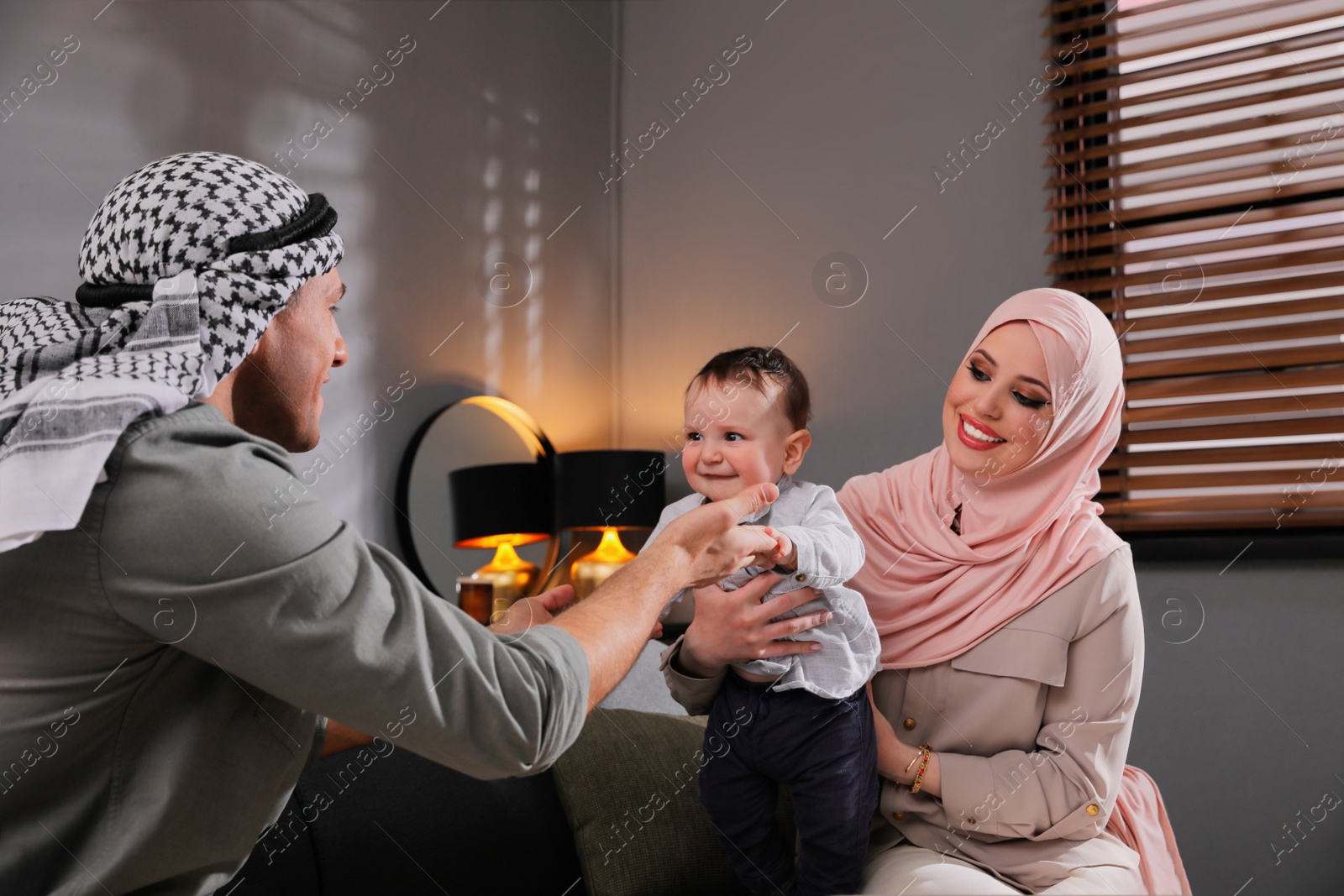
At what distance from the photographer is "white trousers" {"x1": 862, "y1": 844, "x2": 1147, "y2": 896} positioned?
1.38 meters

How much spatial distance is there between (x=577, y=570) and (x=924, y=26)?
2314 millimetres

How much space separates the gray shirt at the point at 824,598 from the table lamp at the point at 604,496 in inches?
72.1

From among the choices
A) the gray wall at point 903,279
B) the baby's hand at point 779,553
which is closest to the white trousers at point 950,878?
the baby's hand at point 779,553

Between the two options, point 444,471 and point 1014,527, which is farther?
point 444,471

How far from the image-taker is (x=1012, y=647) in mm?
1580

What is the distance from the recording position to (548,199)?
3943mm

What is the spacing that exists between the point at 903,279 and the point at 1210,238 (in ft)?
3.13

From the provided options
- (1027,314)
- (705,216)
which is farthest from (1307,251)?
(705,216)

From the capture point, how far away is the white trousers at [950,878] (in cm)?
138

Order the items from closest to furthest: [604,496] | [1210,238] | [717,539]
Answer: [717,539], [1210,238], [604,496]

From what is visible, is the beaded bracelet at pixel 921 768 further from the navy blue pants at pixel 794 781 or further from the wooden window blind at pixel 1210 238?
the wooden window blind at pixel 1210 238

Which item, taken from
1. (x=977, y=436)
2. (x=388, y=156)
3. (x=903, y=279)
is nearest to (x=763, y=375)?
(x=977, y=436)

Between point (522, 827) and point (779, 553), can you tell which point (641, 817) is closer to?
point (522, 827)

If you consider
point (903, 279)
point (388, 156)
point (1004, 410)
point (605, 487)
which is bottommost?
point (605, 487)
